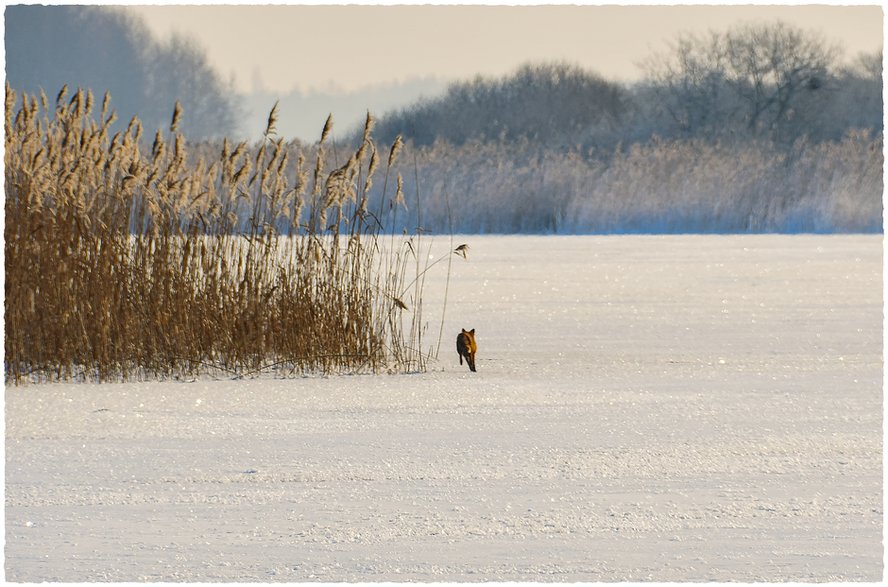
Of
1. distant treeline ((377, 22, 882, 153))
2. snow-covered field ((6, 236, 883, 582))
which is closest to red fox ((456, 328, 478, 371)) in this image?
snow-covered field ((6, 236, 883, 582))

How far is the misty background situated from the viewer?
15414 millimetres

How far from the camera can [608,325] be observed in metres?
7.16

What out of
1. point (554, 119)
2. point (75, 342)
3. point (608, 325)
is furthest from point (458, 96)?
point (75, 342)

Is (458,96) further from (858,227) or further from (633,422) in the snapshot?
(633,422)

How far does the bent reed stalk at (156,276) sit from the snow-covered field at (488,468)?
26 centimetres

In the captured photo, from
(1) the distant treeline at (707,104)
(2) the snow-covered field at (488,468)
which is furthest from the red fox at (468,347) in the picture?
(1) the distant treeline at (707,104)

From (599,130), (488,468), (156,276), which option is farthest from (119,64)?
(488,468)

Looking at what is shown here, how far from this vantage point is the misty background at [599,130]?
15.4 meters

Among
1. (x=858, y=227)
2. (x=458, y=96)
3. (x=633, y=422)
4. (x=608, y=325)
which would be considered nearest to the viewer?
(x=633, y=422)

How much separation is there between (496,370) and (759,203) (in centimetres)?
1048

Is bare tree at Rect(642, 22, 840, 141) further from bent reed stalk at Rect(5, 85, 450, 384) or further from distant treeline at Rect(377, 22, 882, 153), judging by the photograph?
→ bent reed stalk at Rect(5, 85, 450, 384)

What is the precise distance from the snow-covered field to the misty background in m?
0.97

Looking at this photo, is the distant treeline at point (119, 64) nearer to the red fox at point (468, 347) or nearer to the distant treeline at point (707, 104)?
the distant treeline at point (707, 104)

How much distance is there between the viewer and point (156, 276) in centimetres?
539
